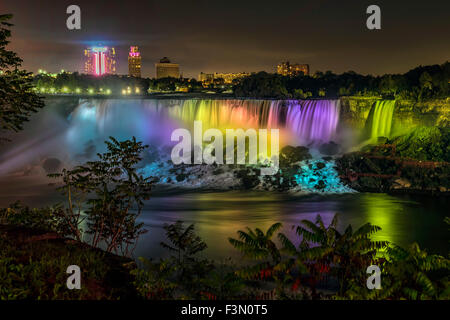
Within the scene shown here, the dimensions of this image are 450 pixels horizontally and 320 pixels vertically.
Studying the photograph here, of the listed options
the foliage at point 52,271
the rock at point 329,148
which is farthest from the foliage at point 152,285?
the rock at point 329,148

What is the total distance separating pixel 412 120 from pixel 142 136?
2295 centimetres

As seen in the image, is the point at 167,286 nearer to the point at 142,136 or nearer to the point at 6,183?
the point at 6,183

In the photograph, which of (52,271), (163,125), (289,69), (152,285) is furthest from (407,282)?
(289,69)

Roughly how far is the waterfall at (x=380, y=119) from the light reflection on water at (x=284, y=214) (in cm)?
1007

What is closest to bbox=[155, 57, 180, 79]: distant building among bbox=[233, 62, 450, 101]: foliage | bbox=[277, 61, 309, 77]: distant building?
bbox=[277, 61, 309, 77]: distant building

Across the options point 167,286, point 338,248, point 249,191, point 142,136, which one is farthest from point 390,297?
point 142,136

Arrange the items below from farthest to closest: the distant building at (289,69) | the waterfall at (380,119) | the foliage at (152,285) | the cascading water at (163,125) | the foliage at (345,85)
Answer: the distant building at (289,69), the foliage at (345,85), the cascading water at (163,125), the waterfall at (380,119), the foliage at (152,285)

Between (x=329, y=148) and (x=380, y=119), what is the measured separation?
14.9 ft

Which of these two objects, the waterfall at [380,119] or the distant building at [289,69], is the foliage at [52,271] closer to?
the waterfall at [380,119]

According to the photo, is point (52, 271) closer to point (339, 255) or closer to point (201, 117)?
point (339, 255)

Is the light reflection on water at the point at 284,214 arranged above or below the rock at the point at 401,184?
below

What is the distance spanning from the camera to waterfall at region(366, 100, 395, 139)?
36.7 metres

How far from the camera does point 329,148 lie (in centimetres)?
3691

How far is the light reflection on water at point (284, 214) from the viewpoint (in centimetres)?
1908
